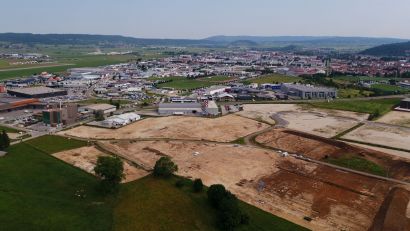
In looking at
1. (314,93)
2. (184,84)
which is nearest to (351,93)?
(314,93)

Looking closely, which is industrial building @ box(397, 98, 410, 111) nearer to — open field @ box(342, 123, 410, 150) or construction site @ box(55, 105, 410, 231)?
construction site @ box(55, 105, 410, 231)

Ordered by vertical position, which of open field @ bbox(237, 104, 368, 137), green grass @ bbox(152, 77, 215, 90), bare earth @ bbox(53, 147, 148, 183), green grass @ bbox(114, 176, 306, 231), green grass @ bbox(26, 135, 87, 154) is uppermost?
green grass @ bbox(152, 77, 215, 90)

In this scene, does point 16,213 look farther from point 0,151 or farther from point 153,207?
point 0,151

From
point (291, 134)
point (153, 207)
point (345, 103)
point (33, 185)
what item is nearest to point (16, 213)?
point (33, 185)

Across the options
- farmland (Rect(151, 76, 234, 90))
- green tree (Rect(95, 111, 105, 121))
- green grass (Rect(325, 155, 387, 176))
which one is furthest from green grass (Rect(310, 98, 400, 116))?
green tree (Rect(95, 111, 105, 121))

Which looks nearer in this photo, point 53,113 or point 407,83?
point 53,113

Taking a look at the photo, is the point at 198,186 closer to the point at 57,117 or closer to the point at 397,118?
the point at 57,117
